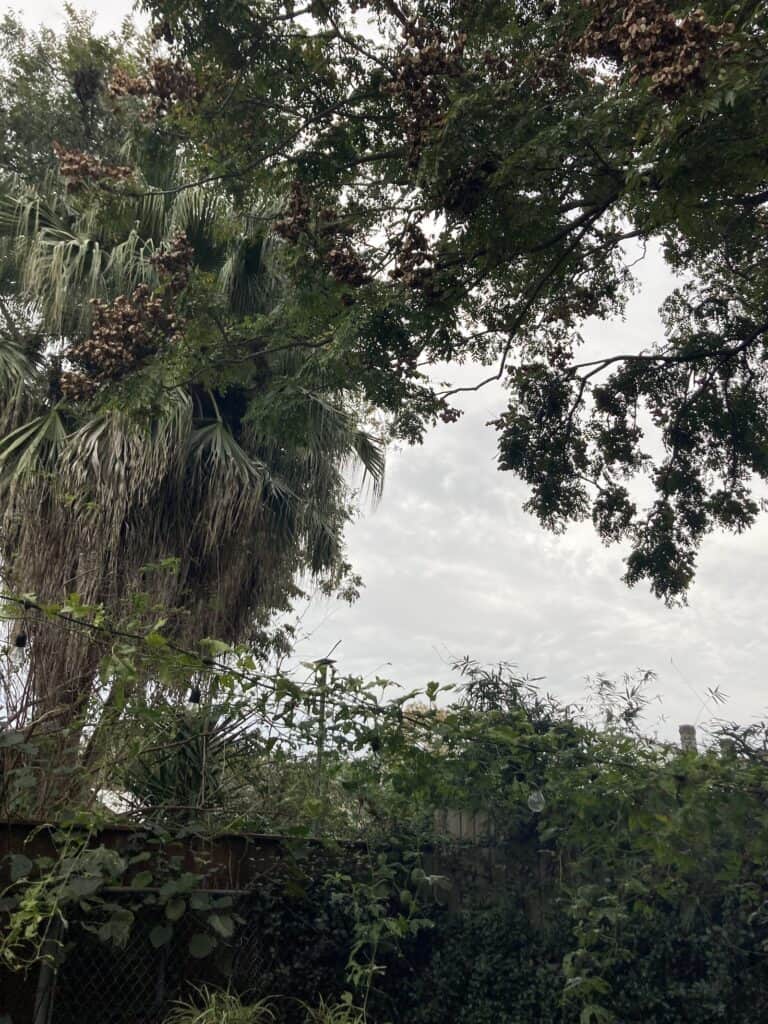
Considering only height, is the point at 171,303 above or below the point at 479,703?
above

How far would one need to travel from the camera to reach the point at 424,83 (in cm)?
392

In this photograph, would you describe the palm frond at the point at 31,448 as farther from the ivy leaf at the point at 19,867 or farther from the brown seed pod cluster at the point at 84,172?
the ivy leaf at the point at 19,867

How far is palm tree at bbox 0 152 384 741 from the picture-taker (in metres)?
7.05

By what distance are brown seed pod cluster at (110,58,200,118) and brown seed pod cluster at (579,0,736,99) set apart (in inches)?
91.6

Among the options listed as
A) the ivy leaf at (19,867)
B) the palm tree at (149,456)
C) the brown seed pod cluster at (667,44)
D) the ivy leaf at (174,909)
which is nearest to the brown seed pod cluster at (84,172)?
the palm tree at (149,456)

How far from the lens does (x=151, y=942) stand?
370 cm

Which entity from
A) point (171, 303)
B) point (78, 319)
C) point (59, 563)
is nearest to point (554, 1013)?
point (171, 303)

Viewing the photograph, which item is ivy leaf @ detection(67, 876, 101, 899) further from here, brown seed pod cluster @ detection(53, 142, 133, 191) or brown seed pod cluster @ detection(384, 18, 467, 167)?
brown seed pod cluster @ detection(53, 142, 133, 191)

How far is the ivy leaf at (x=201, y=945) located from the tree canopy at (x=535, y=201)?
8.60 feet

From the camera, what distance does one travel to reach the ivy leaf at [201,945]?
365 cm

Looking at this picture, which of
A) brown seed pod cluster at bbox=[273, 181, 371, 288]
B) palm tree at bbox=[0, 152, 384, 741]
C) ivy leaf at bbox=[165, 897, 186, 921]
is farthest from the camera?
palm tree at bbox=[0, 152, 384, 741]

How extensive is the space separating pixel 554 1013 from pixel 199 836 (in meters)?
1.70

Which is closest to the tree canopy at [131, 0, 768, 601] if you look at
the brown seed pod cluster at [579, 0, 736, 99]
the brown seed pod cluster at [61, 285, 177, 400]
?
the brown seed pod cluster at [579, 0, 736, 99]

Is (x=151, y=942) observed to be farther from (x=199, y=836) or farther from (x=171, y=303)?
(x=171, y=303)
